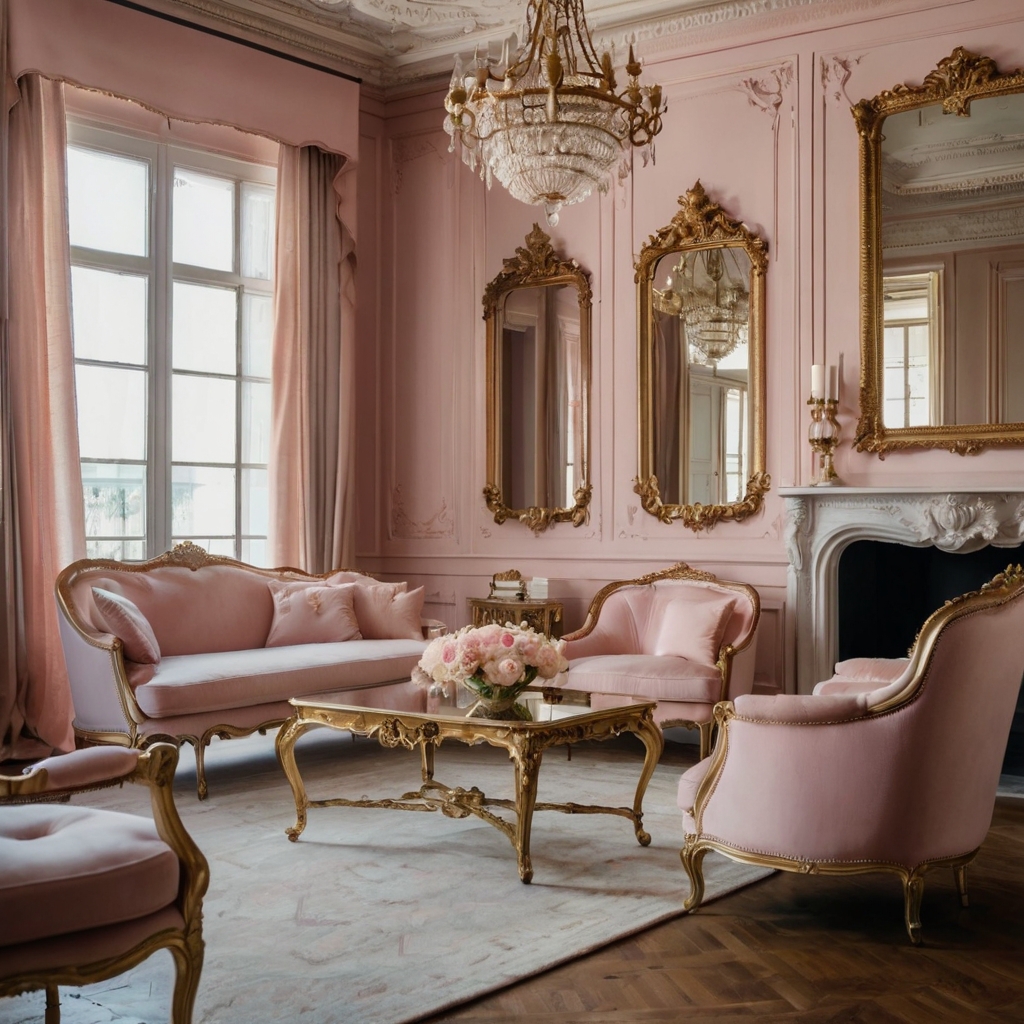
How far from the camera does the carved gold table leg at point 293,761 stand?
4.04 metres

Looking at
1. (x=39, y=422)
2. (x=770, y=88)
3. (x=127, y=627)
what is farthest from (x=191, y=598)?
(x=770, y=88)

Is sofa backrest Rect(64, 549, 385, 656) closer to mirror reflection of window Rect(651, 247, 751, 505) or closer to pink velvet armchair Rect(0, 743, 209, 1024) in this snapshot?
mirror reflection of window Rect(651, 247, 751, 505)

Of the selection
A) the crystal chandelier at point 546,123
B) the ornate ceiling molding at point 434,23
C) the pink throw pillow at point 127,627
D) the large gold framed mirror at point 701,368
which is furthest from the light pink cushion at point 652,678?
the ornate ceiling molding at point 434,23

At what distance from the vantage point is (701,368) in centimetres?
603

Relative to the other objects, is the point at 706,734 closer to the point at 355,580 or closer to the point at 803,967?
the point at 355,580

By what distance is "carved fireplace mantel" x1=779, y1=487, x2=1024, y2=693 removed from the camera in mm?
5105

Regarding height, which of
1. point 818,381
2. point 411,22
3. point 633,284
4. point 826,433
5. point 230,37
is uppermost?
point 411,22

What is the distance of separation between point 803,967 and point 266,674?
279 centimetres

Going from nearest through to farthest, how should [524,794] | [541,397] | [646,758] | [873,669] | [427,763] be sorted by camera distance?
[524,794] < [646,758] < [873,669] < [427,763] < [541,397]

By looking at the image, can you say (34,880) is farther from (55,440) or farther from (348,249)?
(348,249)

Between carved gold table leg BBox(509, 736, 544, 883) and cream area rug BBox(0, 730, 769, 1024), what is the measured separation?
0.22ft

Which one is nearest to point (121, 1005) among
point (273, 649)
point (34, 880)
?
point (34, 880)

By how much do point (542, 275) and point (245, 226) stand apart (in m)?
1.69

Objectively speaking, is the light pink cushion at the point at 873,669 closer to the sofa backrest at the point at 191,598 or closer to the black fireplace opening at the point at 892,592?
the black fireplace opening at the point at 892,592
